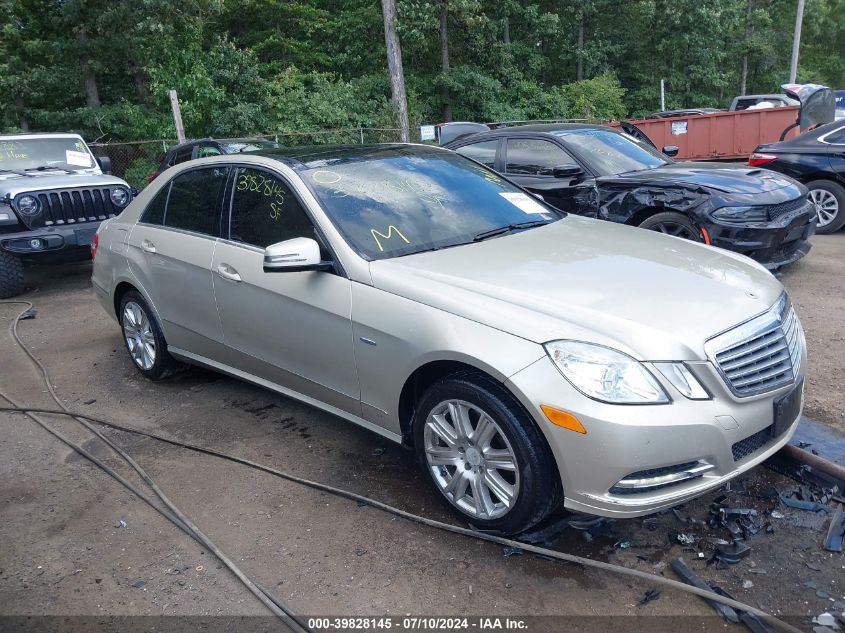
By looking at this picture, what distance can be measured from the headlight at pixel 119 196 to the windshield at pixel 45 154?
3.12 feet

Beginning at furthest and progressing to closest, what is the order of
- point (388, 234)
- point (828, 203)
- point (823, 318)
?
point (828, 203), point (823, 318), point (388, 234)

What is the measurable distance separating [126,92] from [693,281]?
954 inches

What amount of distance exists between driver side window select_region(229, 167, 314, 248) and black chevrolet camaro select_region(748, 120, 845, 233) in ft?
23.9

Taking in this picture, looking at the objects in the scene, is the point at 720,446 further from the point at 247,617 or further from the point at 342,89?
the point at 342,89

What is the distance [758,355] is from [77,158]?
9.46 metres

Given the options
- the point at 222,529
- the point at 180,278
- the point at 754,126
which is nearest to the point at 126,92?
the point at 754,126

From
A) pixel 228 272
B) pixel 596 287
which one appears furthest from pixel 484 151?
pixel 596 287

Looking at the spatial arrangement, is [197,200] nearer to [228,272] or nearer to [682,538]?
[228,272]

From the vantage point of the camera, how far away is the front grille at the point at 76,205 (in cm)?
855

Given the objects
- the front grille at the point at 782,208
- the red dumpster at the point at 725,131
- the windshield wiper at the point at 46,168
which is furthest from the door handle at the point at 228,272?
the red dumpster at the point at 725,131

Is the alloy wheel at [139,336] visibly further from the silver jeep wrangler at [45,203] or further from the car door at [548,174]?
the car door at [548,174]

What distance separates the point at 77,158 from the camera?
32.1 feet

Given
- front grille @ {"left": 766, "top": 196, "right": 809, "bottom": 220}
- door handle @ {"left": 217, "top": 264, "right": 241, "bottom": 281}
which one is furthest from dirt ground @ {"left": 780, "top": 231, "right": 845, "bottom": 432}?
door handle @ {"left": 217, "top": 264, "right": 241, "bottom": 281}

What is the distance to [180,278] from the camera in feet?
15.2
